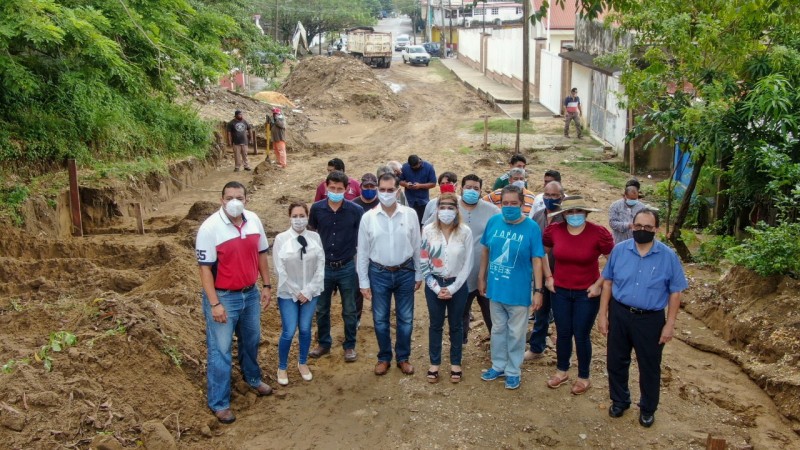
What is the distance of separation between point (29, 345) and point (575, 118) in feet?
60.4

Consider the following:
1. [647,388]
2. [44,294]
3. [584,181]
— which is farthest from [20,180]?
[584,181]

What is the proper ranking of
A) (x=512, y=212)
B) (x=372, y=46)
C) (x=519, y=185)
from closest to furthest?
(x=512, y=212)
(x=519, y=185)
(x=372, y=46)

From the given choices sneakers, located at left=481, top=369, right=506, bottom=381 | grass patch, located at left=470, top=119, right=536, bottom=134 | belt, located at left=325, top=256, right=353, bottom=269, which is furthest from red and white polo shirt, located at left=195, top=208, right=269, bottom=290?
grass patch, located at left=470, top=119, right=536, bottom=134

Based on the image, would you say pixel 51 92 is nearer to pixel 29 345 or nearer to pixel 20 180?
pixel 20 180

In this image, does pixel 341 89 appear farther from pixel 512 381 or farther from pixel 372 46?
pixel 512 381

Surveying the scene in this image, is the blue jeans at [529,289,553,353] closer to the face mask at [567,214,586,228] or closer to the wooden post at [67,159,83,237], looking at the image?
the face mask at [567,214,586,228]

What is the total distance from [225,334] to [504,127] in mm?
19394

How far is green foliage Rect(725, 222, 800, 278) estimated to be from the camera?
7.70m

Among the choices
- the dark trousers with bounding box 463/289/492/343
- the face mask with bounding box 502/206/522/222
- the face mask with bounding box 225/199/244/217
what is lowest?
the dark trousers with bounding box 463/289/492/343

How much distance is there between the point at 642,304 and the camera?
5441 millimetres

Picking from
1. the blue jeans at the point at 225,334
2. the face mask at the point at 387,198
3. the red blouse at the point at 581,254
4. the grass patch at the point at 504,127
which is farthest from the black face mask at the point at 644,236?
the grass patch at the point at 504,127

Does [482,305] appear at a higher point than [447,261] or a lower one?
lower

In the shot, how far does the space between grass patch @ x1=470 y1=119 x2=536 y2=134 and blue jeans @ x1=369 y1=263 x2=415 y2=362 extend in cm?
1756

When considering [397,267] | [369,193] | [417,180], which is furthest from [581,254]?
[417,180]
